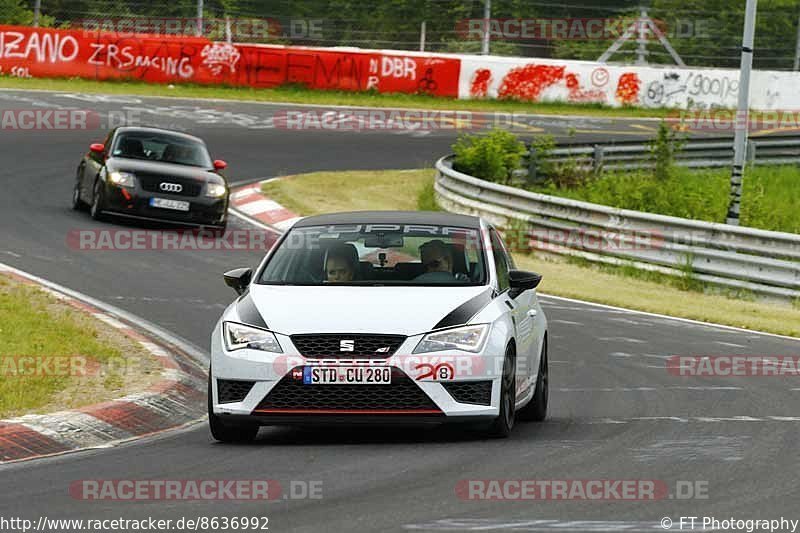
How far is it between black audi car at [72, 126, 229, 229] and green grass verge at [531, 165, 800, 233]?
774 cm

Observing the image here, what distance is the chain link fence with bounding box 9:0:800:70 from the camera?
43562mm

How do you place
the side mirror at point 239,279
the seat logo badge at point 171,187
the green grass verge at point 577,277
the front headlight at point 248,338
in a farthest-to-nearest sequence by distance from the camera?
the seat logo badge at point 171,187 < the green grass verge at point 577,277 < the side mirror at point 239,279 < the front headlight at point 248,338

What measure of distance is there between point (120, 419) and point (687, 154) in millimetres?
25195

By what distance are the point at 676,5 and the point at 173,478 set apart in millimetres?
67812

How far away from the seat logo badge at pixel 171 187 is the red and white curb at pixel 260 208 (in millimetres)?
2016

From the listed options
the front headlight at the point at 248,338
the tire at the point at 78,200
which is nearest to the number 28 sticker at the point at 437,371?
the front headlight at the point at 248,338

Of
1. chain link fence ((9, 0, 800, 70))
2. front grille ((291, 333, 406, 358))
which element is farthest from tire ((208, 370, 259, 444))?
chain link fence ((9, 0, 800, 70))

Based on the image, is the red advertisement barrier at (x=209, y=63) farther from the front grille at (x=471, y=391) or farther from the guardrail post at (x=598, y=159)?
the front grille at (x=471, y=391)

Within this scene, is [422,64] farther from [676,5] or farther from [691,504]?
[691,504]

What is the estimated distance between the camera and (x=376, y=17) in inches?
2293

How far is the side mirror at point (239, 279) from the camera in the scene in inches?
408

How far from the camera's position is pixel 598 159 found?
101 ft

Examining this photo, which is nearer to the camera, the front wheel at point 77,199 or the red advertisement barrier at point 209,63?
the front wheel at point 77,199

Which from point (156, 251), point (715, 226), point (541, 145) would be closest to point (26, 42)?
point (541, 145)
